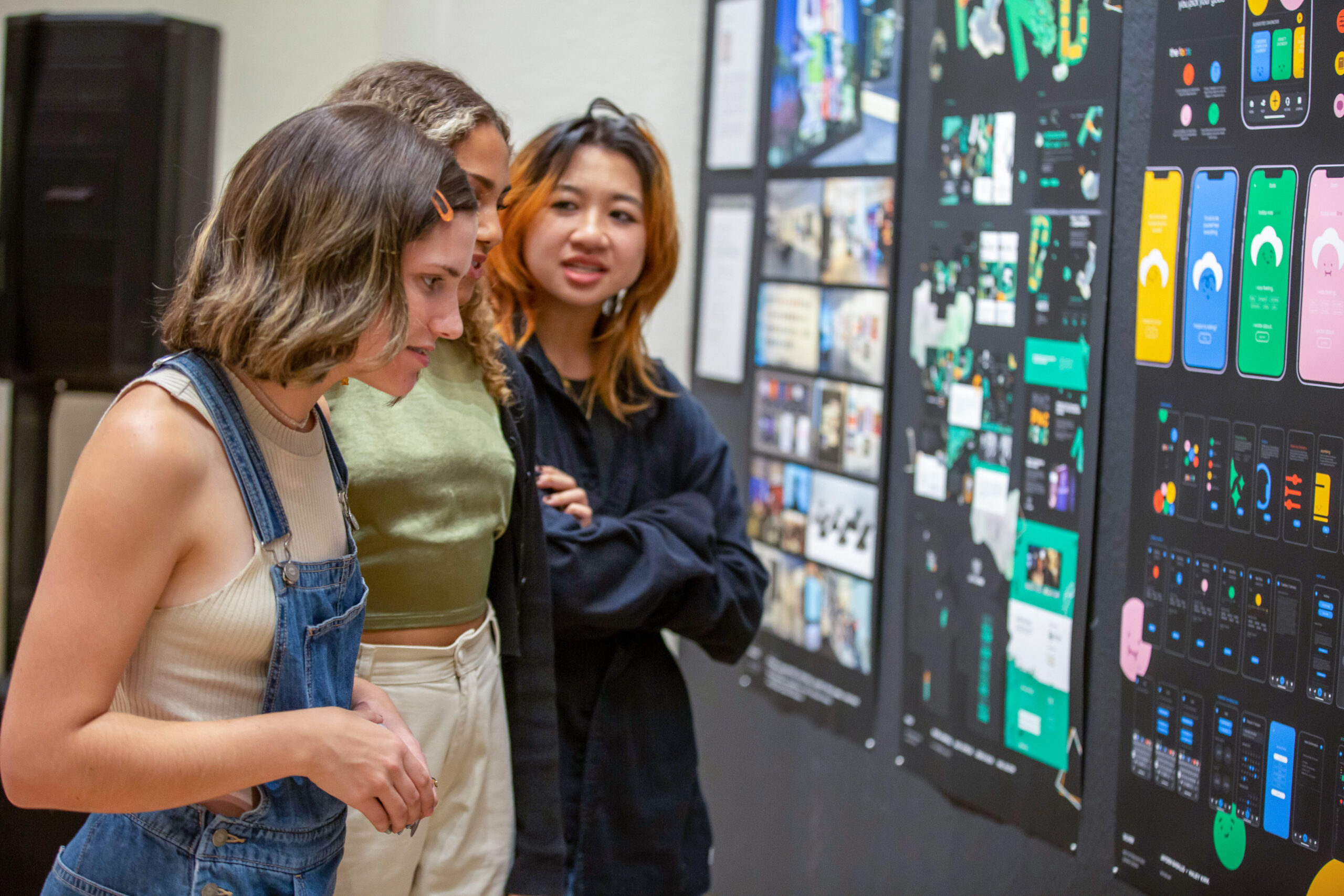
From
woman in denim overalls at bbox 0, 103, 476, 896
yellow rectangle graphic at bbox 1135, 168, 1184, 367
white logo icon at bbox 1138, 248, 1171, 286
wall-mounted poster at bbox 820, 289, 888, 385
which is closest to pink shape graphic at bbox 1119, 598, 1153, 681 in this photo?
yellow rectangle graphic at bbox 1135, 168, 1184, 367

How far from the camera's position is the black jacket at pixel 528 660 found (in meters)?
1.57

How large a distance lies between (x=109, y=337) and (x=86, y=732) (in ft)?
8.21

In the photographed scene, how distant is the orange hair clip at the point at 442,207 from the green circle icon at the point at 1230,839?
1.42m

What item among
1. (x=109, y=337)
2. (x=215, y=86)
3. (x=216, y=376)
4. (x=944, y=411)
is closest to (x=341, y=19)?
(x=215, y=86)

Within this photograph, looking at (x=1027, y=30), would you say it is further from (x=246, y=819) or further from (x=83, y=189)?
(x=83, y=189)

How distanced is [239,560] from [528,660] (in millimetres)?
688

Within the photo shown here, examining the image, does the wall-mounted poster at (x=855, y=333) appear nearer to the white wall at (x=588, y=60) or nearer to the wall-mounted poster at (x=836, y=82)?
the wall-mounted poster at (x=836, y=82)

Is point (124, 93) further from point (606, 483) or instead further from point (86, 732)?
point (86, 732)

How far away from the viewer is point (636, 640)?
193 centimetres

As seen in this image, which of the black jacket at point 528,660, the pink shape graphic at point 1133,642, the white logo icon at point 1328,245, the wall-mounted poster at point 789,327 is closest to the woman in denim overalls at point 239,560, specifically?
the black jacket at point 528,660

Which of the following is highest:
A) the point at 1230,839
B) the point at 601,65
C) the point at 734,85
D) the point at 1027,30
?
the point at 601,65

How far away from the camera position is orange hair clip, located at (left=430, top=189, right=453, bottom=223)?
3.48 feet

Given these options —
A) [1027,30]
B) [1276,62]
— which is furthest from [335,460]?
[1027,30]

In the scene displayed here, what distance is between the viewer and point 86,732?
914 mm
